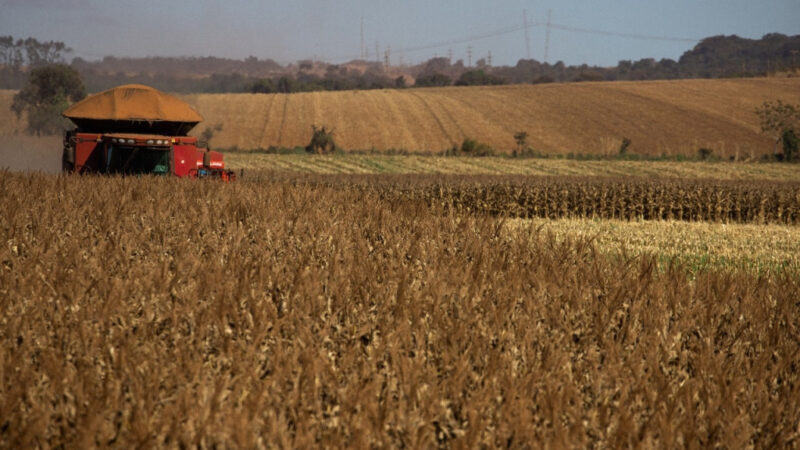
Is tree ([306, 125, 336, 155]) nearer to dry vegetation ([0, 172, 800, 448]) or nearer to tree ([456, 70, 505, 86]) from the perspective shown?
dry vegetation ([0, 172, 800, 448])

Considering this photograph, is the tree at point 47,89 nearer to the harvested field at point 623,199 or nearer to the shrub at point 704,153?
the shrub at point 704,153

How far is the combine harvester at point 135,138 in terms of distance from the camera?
44.6ft

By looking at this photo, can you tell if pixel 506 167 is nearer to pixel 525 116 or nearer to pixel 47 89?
pixel 525 116

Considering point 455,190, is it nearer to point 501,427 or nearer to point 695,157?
point 501,427

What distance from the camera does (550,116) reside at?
210 ft

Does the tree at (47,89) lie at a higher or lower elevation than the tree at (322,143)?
higher

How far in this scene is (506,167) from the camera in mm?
40031

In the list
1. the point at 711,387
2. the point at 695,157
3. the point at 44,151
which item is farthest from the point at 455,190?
the point at 695,157

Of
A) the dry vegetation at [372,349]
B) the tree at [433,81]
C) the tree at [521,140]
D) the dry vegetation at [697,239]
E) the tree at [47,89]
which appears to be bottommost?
the dry vegetation at [697,239]

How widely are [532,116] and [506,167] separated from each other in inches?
1000

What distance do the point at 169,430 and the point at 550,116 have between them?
209 ft

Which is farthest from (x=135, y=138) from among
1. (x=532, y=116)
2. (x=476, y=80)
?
(x=476, y=80)

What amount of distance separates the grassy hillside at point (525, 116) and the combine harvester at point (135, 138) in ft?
122

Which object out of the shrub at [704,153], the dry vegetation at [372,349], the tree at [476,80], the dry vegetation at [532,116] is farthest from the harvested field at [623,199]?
the tree at [476,80]
